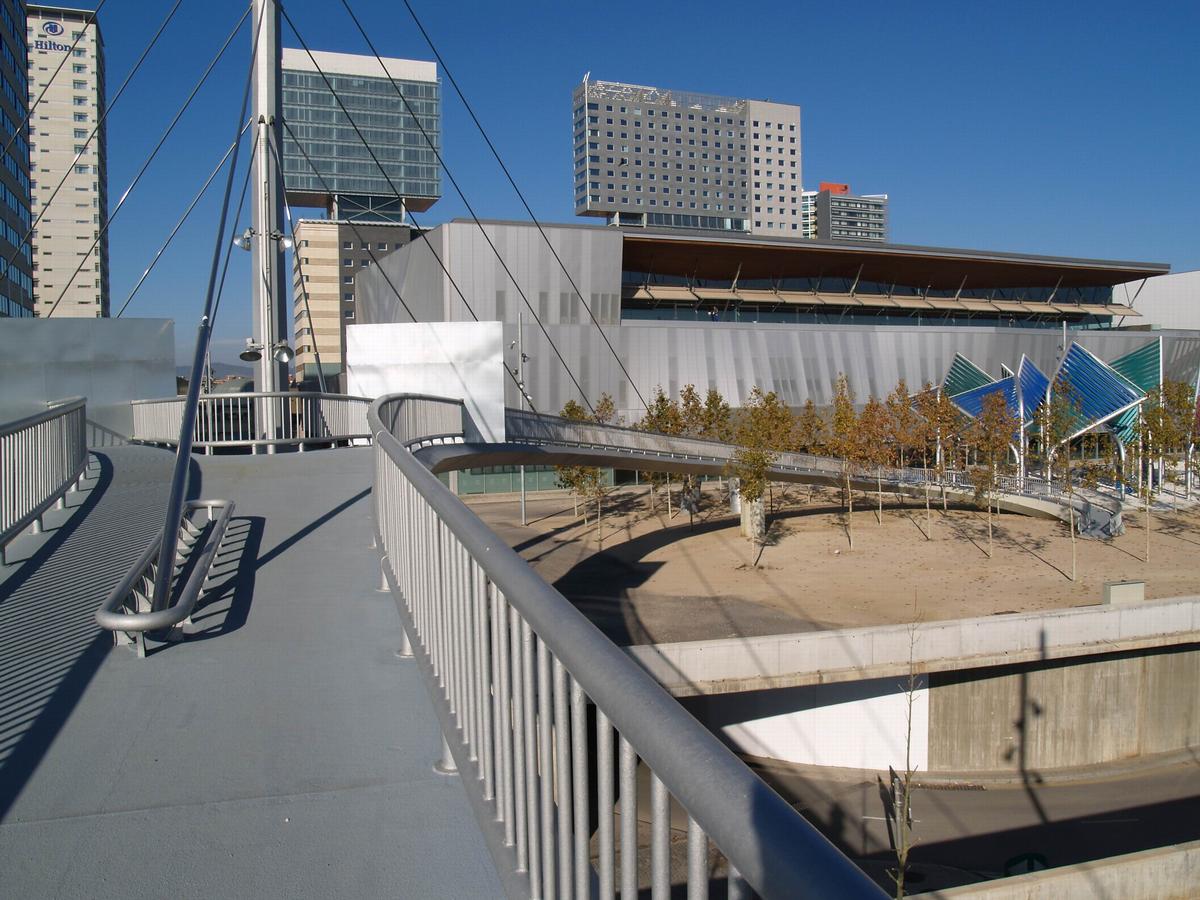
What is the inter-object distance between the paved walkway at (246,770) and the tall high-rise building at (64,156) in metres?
90.8

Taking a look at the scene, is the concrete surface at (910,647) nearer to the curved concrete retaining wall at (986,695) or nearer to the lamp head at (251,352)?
the curved concrete retaining wall at (986,695)

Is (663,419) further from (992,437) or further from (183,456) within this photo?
(183,456)

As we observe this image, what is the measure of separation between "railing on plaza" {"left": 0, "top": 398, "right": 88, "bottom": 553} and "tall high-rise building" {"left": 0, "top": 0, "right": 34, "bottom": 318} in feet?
151

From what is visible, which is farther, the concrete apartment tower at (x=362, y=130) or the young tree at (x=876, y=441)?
the concrete apartment tower at (x=362, y=130)

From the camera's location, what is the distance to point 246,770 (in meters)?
3.56

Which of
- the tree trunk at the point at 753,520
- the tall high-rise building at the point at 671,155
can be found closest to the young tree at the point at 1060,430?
the tree trunk at the point at 753,520

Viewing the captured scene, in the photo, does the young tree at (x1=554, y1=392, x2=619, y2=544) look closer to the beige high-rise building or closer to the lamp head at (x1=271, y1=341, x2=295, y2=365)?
the lamp head at (x1=271, y1=341, x2=295, y2=365)

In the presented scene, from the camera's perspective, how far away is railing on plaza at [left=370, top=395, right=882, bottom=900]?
3.48 feet

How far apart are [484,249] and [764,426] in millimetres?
15177

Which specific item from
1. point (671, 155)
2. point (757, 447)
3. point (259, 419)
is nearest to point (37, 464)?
point (259, 419)

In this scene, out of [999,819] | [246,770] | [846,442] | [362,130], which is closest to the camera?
[246,770]

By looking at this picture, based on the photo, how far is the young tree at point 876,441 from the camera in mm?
40781

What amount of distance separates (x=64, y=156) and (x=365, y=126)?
148ft

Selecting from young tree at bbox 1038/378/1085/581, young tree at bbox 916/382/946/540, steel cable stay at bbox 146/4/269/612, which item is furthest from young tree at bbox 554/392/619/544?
steel cable stay at bbox 146/4/269/612
